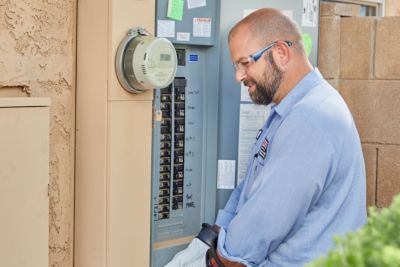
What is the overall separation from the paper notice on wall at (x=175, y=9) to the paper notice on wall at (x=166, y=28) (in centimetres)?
3

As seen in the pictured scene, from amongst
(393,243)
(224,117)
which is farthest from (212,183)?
(393,243)

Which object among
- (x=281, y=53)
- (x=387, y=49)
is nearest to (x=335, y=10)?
(x=387, y=49)

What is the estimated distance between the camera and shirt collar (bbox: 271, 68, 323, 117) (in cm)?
216

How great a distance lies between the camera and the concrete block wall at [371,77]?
3.17 m

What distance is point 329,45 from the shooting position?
3229mm

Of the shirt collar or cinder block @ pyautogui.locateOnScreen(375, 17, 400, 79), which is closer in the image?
the shirt collar

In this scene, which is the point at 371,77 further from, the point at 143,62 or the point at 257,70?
the point at 143,62

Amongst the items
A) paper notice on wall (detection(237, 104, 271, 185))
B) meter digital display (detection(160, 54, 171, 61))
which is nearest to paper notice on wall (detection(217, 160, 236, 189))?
paper notice on wall (detection(237, 104, 271, 185))

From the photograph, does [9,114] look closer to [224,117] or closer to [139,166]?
[139,166]

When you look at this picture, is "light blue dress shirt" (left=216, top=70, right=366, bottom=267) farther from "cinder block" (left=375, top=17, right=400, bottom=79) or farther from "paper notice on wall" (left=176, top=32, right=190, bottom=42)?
"cinder block" (left=375, top=17, right=400, bottom=79)

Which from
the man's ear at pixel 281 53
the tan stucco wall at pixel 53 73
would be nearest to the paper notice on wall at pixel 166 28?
the tan stucco wall at pixel 53 73

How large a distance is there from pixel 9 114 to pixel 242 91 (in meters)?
1.20

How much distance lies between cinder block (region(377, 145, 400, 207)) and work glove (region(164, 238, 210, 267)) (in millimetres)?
1058

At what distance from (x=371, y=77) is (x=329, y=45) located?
274 millimetres
